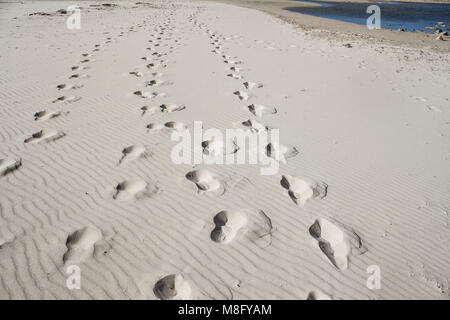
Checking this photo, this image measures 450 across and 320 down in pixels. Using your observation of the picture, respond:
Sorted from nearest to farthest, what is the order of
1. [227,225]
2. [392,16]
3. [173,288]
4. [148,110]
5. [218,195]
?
[173,288]
[227,225]
[218,195]
[148,110]
[392,16]

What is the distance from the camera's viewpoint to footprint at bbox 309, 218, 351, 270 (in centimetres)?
224

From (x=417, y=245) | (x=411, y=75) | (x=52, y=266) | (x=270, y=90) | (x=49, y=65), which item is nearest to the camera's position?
(x=52, y=266)

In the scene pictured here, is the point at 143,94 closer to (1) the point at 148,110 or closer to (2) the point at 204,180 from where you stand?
(1) the point at 148,110

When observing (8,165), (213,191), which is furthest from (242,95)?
(8,165)

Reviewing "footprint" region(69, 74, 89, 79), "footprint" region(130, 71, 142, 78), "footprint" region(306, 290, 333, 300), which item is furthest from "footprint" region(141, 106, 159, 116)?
"footprint" region(306, 290, 333, 300)

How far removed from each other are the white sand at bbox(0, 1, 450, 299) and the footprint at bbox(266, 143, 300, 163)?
0.33ft

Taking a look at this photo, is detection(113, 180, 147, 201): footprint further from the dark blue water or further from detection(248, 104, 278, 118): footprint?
the dark blue water

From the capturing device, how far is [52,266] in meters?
2.06

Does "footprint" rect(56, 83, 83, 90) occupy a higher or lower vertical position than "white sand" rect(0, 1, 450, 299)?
higher

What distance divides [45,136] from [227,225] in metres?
2.97

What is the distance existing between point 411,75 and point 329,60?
7.74 ft

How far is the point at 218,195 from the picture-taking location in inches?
112
